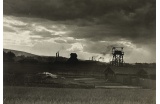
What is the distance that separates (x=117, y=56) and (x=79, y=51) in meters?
0.54

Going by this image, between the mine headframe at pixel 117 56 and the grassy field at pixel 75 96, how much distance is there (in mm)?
368

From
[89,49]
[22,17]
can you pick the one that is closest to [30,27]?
[22,17]

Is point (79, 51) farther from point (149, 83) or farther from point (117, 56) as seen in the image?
point (149, 83)

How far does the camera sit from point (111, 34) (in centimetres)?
443

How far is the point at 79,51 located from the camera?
4328 mm

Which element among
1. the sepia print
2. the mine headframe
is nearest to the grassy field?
the sepia print

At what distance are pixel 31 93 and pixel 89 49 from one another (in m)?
0.97

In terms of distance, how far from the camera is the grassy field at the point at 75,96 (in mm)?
4207

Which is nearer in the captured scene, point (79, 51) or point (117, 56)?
point (79, 51)

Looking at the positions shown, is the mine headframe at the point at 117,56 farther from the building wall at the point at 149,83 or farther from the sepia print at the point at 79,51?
the building wall at the point at 149,83

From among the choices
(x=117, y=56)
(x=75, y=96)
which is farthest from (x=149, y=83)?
(x=75, y=96)

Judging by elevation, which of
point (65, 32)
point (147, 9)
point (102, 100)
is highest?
point (147, 9)

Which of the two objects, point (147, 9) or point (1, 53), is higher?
point (147, 9)

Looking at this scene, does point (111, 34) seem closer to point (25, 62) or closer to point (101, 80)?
point (101, 80)
